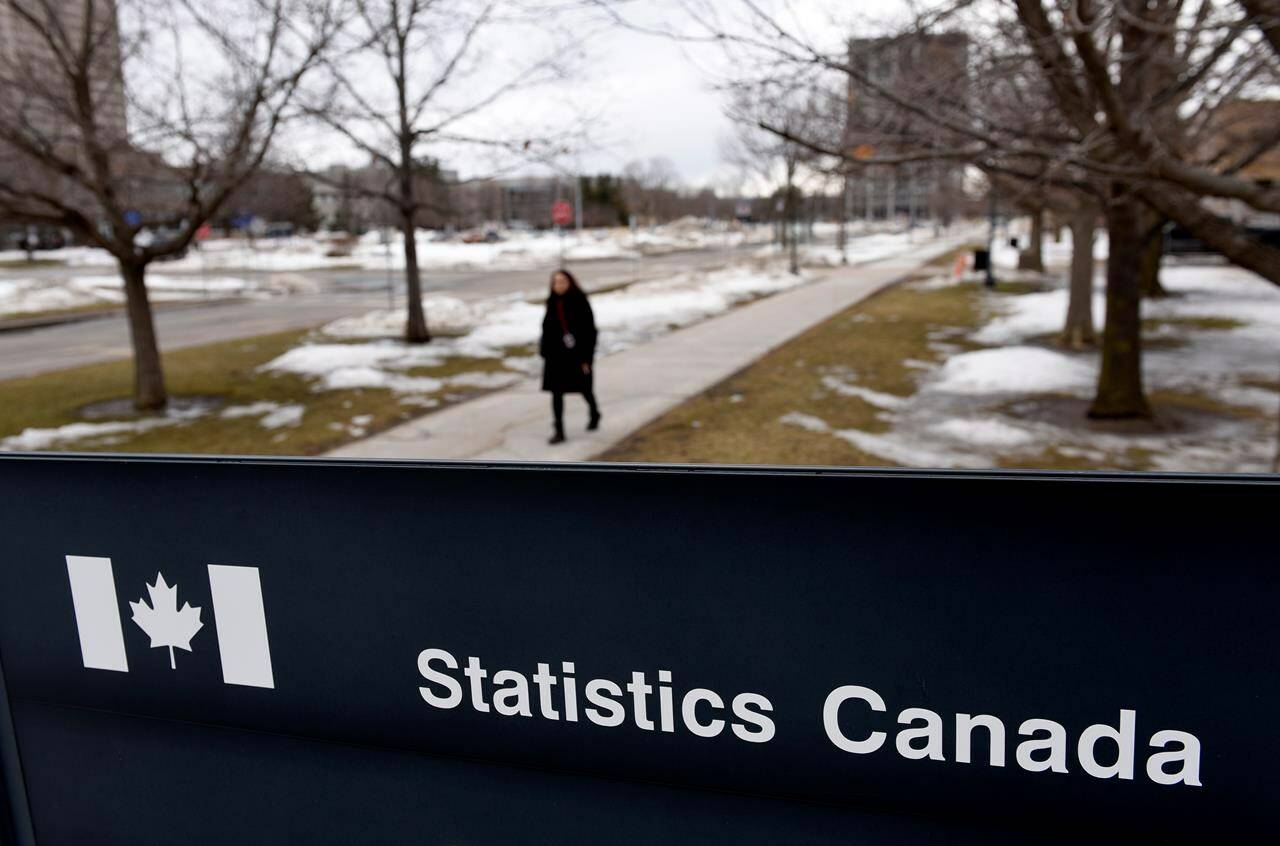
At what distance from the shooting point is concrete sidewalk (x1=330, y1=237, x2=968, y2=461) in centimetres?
1025

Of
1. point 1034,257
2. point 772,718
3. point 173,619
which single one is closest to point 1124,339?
point 772,718

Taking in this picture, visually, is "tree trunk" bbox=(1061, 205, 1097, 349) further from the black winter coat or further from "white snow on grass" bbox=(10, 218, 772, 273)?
"white snow on grass" bbox=(10, 218, 772, 273)

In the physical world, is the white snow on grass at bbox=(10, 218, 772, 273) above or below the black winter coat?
below

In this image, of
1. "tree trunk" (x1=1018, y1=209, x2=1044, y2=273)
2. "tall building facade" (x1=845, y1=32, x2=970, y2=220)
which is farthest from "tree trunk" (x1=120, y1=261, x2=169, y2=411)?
"tree trunk" (x1=1018, y1=209, x2=1044, y2=273)

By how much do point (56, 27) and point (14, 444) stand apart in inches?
200

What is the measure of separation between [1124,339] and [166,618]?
36.4 ft

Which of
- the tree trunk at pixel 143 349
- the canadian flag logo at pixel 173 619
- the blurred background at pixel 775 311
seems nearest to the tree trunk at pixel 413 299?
the blurred background at pixel 775 311

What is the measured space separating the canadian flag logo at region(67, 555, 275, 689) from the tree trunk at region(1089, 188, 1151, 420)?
10641 millimetres

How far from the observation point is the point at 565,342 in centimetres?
1002

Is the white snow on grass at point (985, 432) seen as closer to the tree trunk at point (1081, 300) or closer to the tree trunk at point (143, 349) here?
the tree trunk at point (1081, 300)

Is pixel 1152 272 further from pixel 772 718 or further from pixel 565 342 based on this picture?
pixel 772 718

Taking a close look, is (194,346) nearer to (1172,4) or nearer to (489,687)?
(1172,4)

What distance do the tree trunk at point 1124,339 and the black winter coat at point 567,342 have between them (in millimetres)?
5599

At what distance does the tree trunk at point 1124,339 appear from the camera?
11141mm
